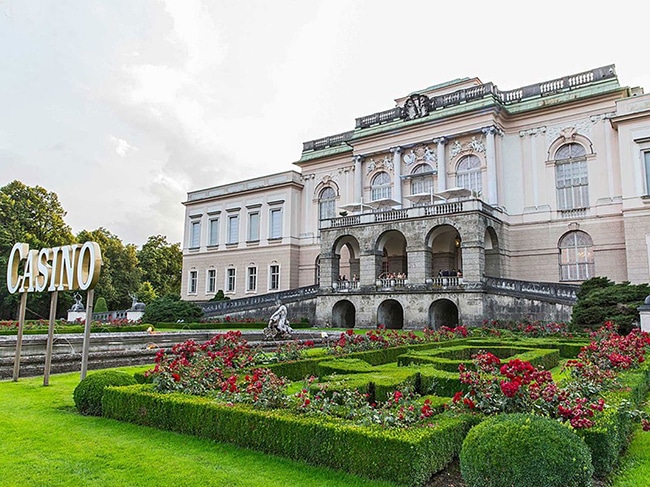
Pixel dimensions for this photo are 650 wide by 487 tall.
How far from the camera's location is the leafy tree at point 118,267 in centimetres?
5262

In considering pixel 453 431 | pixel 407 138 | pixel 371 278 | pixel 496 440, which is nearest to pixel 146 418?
pixel 453 431

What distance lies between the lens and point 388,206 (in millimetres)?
32656

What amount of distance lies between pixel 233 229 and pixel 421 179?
709 inches

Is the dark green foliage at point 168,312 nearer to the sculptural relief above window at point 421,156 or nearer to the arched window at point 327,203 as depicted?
the arched window at point 327,203

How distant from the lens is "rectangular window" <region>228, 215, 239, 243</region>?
43281mm

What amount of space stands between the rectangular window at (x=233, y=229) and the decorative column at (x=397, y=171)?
15.8 meters

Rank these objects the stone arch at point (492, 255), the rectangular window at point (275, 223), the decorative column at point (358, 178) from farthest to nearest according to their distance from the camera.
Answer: the rectangular window at point (275, 223) → the decorative column at point (358, 178) → the stone arch at point (492, 255)

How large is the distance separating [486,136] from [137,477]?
2908cm

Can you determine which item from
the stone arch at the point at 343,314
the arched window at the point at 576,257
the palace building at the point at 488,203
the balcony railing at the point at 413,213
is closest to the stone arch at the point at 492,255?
the palace building at the point at 488,203

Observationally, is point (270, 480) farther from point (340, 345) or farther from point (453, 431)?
point (340, 345)

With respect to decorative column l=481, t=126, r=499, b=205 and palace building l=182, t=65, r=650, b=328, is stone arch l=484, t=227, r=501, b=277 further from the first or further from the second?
decorative column l=481, t=126, r=499, b=205

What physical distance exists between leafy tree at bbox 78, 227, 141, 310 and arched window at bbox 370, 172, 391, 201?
30586mm

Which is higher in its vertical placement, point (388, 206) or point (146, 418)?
point (388, 206)

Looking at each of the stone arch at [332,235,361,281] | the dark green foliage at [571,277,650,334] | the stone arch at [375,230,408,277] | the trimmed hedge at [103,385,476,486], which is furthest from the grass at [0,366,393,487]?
the stone arch at [375,230,408,277]
